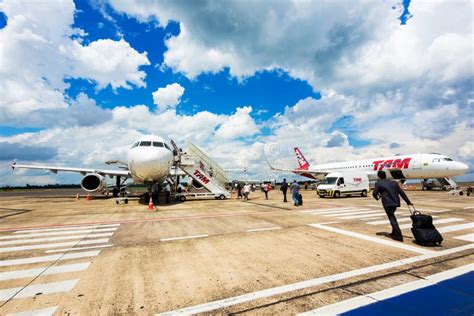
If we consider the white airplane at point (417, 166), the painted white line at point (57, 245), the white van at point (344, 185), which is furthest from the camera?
the white airplane at point (417, 166)

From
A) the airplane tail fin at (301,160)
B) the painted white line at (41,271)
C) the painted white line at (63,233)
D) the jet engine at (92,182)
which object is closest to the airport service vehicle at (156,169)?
the jet engine at (92,182)

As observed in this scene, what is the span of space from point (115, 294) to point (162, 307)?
34.6 inches

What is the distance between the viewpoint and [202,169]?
21.1 meters

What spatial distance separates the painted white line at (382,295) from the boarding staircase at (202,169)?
55.3 ft

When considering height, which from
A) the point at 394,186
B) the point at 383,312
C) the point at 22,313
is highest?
the point at 394,186

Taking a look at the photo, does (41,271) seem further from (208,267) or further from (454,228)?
(454,228)

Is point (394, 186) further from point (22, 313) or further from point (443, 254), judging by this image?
point (22, 313)

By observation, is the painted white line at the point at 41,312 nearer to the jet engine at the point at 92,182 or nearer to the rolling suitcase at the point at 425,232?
the rolling suitcase at the point at 425,232

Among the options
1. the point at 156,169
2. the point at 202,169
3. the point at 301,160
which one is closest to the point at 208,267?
the point at 156,169

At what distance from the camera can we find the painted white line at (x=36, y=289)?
3438 mm

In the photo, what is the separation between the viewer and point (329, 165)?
42438mm

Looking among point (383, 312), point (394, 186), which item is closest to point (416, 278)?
point (383, 312)

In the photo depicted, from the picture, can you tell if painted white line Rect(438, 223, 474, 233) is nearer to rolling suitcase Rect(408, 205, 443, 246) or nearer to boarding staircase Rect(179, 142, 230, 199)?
rolling suitcase Rect(408, 205, 443, 246)

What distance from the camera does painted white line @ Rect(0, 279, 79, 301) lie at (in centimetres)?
344
